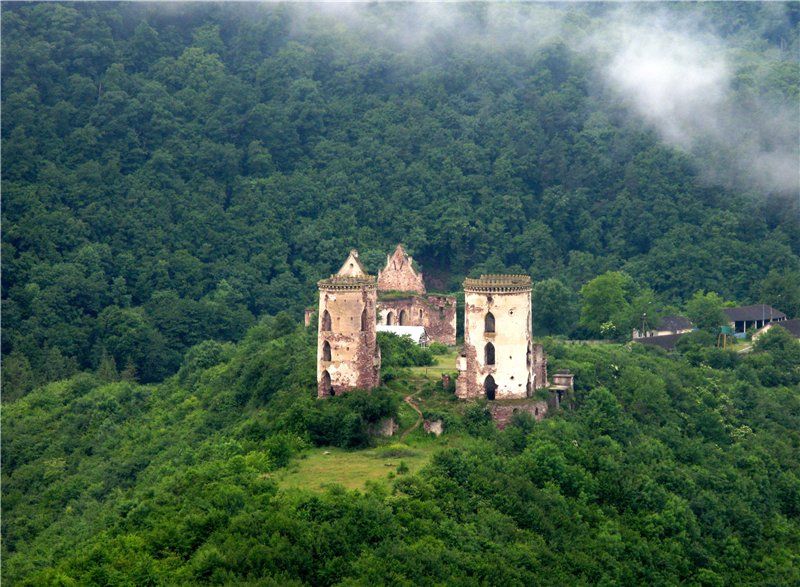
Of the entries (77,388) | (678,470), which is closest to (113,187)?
(77,388)

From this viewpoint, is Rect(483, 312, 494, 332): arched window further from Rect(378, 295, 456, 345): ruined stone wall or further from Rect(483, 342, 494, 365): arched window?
Rect(378, 295, 456, 345): ruined stone wall

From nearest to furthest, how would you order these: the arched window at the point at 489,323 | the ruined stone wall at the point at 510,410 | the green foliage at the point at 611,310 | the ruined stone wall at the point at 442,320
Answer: the ruined stone wall at the point at 510,410, the arched window at the point at 489,323, the ruined stone wall at the point at 442,320, the green foliage at the point at 611,310

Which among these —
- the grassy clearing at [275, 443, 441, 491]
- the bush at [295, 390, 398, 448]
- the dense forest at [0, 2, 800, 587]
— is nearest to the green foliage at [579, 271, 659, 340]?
the dense forest at [0, 2, 800, 587]

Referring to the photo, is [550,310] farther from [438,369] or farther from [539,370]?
[539,370]

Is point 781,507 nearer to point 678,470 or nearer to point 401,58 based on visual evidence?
point 678,470

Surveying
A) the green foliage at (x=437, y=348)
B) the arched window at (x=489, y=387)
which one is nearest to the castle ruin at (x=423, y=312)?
the green foliage at (x=437, y=348)

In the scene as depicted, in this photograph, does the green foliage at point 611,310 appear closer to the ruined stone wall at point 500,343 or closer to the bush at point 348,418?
the ruined stone wall at point 500,343
